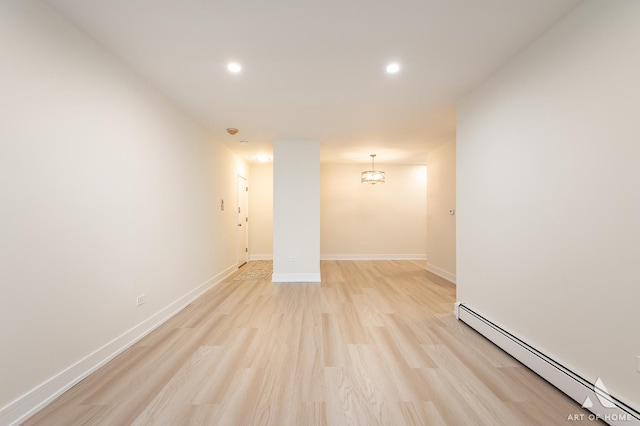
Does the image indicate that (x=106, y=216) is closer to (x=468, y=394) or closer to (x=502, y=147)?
(x=468, y=394)

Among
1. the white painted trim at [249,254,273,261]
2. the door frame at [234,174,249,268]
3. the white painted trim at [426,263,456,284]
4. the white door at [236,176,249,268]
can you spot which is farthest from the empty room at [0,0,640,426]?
the white painted trim at [249,254,273,261]

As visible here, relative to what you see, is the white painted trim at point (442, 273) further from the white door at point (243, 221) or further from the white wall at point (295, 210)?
the white door at point (243, 221)

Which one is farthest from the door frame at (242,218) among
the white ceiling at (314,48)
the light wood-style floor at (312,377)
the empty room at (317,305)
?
the light wood-style floor at (312,377)

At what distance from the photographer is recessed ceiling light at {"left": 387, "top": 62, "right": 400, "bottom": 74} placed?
7.99ft

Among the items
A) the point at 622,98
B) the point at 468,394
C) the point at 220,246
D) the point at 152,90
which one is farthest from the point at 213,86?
the point at 468,394

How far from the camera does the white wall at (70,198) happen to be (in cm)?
151

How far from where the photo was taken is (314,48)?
86.3 inches

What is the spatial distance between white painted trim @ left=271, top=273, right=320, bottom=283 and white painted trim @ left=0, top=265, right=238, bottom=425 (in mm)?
2011

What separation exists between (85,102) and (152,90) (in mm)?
982

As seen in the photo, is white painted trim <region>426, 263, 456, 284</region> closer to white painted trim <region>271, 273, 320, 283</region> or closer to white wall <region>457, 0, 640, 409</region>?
white wall <region>457, 0, 640, 409</region>

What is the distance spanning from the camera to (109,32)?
201 centimetres

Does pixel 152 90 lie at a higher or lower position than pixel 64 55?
higher

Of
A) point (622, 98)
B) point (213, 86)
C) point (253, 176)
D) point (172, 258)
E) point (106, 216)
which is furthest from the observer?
point (253, 176)

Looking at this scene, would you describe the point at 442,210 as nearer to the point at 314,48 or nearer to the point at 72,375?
the point at 314,48
